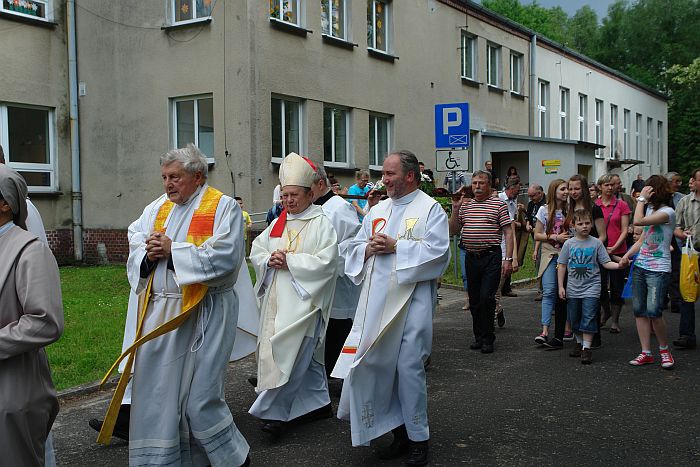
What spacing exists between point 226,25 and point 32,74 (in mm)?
4515

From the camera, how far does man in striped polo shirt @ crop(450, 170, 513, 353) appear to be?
29.1 ft

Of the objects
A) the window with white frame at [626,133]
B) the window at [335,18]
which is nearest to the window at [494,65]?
the window at [335,18]

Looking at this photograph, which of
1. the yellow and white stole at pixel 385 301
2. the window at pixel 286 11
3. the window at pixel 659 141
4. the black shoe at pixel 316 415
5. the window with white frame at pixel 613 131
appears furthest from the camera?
the window at pixel 659 141

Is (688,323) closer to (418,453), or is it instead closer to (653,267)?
(653,267)

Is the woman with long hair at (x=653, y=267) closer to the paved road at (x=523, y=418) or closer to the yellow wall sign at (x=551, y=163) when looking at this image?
the paved road at (x=523, y=418)

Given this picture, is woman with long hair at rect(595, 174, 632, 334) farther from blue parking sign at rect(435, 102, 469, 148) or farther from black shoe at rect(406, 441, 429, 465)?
black shoe at rect(406, 441, 429, 465)

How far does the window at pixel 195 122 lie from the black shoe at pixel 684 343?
37.0 feet

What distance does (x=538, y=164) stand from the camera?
89.4ft

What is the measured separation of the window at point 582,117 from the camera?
35.9 m

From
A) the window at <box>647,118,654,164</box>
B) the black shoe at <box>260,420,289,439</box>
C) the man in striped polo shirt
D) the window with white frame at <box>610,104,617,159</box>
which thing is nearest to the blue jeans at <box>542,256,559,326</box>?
the man in striped polo shirt

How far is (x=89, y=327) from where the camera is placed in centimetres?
980

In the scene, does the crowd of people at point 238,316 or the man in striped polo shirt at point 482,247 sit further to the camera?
the man in striped polo shirt at point 482,247

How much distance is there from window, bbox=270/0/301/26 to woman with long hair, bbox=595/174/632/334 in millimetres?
10153

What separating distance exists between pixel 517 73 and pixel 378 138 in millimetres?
10645
